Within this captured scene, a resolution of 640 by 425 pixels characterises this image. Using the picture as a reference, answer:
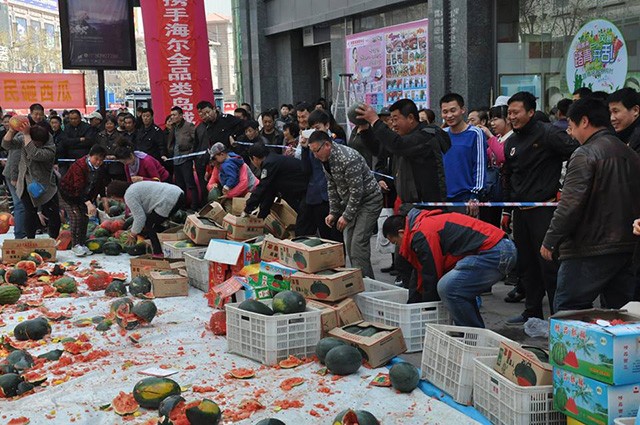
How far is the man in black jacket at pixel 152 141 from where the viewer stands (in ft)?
45.2

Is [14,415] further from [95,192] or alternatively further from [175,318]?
[95,192]

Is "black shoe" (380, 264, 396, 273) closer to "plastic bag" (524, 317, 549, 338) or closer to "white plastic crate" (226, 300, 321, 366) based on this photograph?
"plastic bag" (524, 317, 549, 338)

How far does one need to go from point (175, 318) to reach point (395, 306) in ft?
7.70

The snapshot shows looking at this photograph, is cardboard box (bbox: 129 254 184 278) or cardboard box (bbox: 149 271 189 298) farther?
cardboard box (bbox: 129 254 184 278)

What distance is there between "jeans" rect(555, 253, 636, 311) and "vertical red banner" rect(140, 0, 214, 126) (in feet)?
34.1

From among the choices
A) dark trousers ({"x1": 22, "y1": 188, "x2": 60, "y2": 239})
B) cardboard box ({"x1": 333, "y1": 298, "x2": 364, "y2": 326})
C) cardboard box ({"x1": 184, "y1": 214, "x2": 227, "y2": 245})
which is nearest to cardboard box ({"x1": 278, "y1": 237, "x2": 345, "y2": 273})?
cardboard box ({"x1": 333, "y1": 298, "x2": 364, "y2": 326})

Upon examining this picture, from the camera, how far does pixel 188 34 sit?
14273 millimetres

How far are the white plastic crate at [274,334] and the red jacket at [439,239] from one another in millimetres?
922

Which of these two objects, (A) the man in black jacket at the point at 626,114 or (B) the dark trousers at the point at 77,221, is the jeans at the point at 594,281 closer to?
(A) the man in black jacket at the point at 626,114

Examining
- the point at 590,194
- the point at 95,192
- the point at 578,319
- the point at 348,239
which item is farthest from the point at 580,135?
the point at 95,192

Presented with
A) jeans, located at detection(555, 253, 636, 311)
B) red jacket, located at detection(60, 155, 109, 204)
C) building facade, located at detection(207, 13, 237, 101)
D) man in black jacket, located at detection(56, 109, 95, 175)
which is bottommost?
jeans, located at detection(555, 253, 636, 311)

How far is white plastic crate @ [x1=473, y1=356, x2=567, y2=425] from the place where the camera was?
4293 millimetres

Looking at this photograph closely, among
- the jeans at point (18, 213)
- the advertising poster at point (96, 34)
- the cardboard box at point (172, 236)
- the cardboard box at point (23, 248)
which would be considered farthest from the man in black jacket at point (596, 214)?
the advertising poster at point (96, 34)

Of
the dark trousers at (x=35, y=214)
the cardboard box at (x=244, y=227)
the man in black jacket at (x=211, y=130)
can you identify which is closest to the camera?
the cardboard box at (x=244, y=227)
